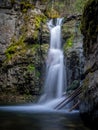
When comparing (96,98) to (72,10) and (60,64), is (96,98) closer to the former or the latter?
(60,64)

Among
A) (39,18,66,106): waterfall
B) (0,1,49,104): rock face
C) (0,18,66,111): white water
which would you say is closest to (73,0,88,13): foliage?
(0,1,49,104): rock face

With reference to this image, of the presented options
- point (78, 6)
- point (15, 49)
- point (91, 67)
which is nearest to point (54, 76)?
point (15, 49)

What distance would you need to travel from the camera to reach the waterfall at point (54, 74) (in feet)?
53.0

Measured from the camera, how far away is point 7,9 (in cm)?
2061

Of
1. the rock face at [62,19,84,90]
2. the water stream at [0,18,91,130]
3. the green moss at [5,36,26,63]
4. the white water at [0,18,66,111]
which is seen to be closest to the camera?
the water stream at [0,18,91,130]

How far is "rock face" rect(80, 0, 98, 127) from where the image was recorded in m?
7.18

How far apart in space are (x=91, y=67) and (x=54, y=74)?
8699 mm

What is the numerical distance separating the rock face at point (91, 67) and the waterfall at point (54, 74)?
23.1 feet

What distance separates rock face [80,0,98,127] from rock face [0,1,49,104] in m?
8.56

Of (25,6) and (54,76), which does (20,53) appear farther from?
(25,6)

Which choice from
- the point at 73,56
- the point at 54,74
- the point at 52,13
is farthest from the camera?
the point at 52,13

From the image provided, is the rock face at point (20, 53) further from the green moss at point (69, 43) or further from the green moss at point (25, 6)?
the green moss at point (69, 43)

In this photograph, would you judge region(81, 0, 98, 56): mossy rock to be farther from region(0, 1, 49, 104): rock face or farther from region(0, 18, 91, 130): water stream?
region(0, 1, 49, 104): rock face

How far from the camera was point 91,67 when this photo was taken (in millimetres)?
8156
